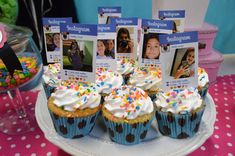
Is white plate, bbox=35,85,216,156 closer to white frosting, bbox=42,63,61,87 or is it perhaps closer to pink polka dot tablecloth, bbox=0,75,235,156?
pink polka dot tablecloth, bbox=0,75,235,156

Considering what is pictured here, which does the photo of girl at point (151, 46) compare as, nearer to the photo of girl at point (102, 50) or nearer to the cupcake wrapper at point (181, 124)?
the photo of girl at point (102, 50)

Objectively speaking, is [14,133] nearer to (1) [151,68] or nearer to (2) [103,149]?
(2) [103,149]

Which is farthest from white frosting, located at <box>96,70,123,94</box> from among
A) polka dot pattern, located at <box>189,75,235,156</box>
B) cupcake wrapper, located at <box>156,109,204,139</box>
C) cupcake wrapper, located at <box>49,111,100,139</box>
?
polka dot pattern, located at <box>189,75,235,156</box>

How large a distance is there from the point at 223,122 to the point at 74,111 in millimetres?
829

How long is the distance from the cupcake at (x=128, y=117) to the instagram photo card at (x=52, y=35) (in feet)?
1.53

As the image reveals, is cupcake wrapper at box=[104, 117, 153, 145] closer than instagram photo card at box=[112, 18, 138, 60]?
Yes

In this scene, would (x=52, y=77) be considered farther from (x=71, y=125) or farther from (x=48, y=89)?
(x=71, y=125)

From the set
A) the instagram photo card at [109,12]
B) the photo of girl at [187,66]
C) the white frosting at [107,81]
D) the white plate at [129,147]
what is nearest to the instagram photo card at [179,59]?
the photo of girl at [187,66]

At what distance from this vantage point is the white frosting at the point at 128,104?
43.8 inches

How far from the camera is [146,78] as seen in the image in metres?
1.38

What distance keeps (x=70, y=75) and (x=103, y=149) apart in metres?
0.37

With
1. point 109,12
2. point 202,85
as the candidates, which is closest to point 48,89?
point 109,12

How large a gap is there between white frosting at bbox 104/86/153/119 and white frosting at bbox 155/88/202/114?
7 cm

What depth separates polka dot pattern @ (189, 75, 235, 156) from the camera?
123cm
